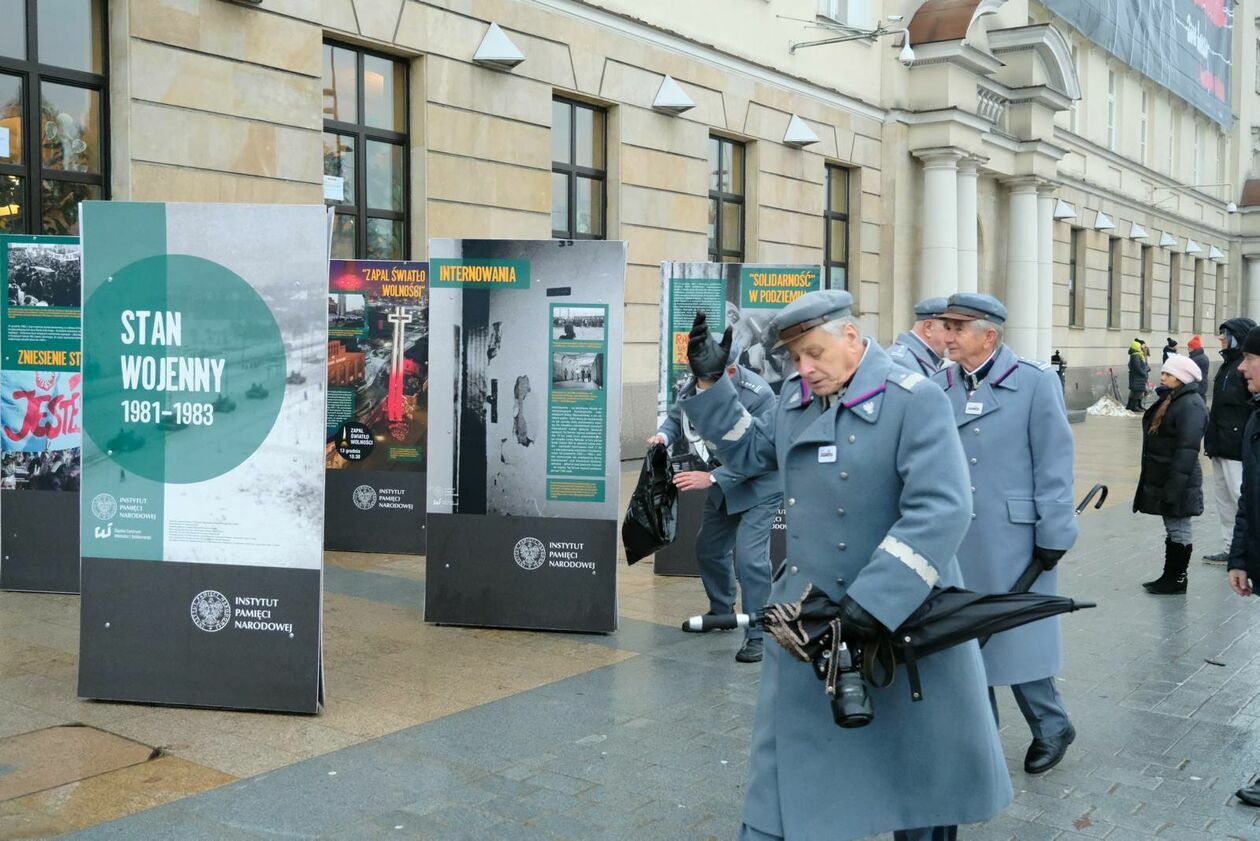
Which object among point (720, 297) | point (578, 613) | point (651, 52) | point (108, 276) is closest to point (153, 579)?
point (108, 276)

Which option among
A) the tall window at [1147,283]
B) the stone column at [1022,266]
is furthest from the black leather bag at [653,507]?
the tall window at [1147,283]

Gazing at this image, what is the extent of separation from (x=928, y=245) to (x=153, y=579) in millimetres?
19835

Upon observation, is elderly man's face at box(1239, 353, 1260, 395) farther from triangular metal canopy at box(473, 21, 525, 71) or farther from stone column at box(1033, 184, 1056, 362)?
stone column at box(1033, 184, 1056, 362)

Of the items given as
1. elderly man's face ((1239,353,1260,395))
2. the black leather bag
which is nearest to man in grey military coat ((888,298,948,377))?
the black leather bag

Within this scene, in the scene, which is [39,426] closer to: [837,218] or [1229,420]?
[1229,420]

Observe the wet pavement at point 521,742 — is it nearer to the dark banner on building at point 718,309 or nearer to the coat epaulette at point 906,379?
the coat epaulette at point 906,379

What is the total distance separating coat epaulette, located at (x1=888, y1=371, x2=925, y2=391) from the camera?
3.38m

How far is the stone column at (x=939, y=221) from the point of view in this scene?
23172 mm

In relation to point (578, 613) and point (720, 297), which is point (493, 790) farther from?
point (720, 297)

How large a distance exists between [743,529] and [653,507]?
55 cm

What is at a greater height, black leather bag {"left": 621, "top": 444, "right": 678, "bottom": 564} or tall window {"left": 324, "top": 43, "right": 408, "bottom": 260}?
tall window {"left": 324, "top": 43, "right": 408, "bottom": 260}

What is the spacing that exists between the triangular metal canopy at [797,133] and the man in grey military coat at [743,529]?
1357cm

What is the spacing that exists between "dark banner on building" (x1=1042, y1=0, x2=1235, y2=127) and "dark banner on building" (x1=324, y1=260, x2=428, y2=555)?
24.5m

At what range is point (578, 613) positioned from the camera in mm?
7191
